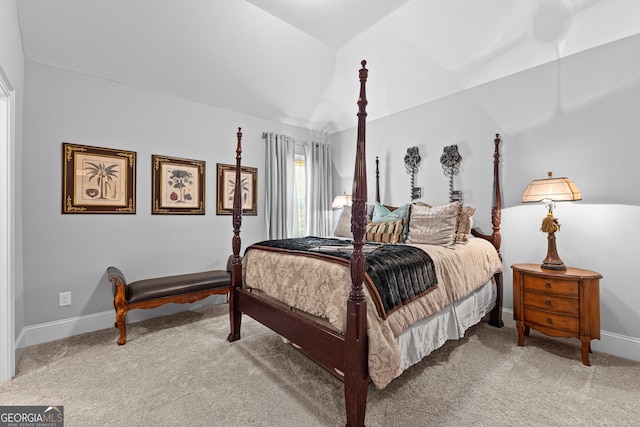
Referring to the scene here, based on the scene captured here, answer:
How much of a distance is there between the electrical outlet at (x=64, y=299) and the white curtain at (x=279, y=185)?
90.4 inches

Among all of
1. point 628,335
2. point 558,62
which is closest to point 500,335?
point 628,335

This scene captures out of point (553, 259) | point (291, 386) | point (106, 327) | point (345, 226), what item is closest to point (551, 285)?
point (553, 259)

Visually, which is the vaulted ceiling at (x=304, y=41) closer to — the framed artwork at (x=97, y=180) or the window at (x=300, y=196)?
the framed artwork at (x=97, y=180)

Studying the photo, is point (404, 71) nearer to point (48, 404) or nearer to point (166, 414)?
point (166, 414)

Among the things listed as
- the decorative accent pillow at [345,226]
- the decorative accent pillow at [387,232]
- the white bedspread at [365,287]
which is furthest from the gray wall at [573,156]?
the decorative accent pillow at [345,226]

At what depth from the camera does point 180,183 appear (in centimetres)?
353

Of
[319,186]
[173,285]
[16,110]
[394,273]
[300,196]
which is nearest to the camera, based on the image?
[394,273]

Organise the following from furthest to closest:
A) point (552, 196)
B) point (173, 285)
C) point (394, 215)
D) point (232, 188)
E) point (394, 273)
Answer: point (232, 188) < point (394, 215) < point (173, 285) < point (552, 196) < point (394, 273)

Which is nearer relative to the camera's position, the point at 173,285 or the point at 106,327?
the point at 173,285

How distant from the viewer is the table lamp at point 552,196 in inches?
94.4

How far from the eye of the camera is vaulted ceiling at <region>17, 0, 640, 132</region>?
2.53 metres

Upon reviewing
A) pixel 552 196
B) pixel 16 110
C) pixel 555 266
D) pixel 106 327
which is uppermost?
pixel 16 110

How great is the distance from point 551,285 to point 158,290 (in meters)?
3.50

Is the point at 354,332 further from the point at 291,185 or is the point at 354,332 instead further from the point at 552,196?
the point at 291,185
